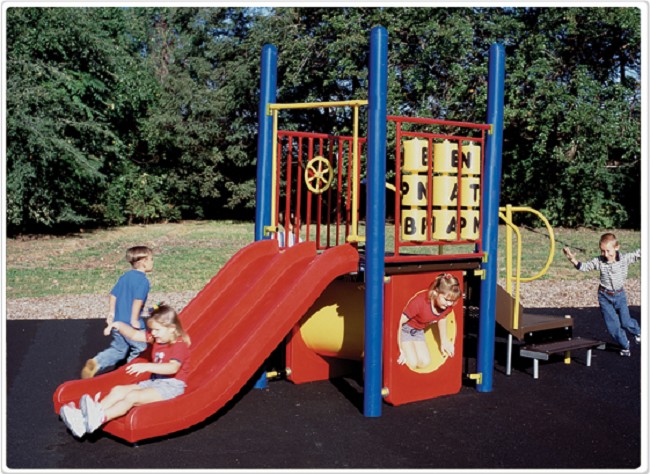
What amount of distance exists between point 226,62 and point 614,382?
22066mm

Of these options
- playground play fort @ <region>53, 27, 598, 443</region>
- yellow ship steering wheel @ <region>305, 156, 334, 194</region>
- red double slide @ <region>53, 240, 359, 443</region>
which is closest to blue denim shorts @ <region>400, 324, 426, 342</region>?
playground play fort @ <region>53, 27, 598, 443</region>

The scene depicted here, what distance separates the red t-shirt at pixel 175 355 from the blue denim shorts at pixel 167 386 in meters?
0.08

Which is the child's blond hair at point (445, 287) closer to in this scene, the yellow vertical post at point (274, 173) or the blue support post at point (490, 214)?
the blue support post at point (490, 214)

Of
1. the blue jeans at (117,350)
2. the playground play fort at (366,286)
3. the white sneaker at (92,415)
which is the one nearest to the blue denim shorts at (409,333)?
the playground play fort at (366,286)

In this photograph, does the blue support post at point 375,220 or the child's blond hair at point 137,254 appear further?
the child's blond hair at point 137,254

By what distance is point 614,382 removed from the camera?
7.05 m

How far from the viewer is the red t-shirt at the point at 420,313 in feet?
20.4

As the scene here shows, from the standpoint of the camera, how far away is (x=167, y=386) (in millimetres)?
5305

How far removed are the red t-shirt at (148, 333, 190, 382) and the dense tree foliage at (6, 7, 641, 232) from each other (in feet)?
45.9

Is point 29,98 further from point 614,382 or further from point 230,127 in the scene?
point 614,382

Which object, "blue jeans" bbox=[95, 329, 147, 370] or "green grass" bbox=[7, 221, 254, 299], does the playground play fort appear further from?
"green grass" bbox=[7, 221, 254, 299]

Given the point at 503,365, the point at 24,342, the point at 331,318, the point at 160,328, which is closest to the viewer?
the point at 160,328

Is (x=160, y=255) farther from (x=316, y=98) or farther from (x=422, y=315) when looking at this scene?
(x=422, y=315)

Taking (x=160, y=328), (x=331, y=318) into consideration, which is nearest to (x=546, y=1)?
(x=331, y=318)
